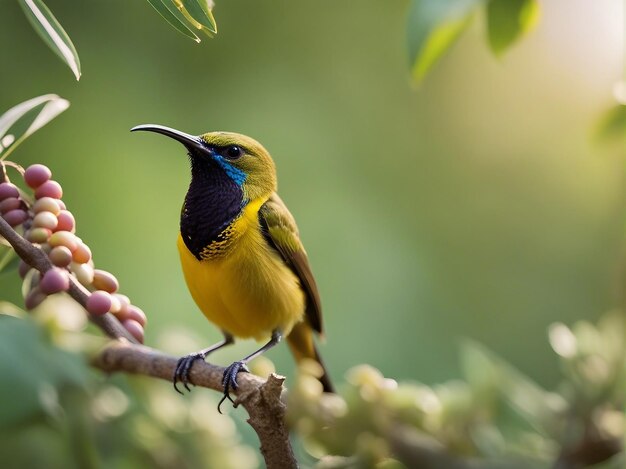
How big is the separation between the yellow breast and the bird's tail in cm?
12

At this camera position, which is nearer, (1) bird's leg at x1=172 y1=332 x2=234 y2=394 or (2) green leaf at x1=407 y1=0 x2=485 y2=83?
(2) green leaf at x1=407 y1=0 x2=485 y2=83

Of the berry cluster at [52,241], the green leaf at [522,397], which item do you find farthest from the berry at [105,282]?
the green leaf at [522,397]

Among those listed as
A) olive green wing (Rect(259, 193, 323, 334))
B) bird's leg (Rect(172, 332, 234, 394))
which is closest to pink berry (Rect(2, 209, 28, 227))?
bird's leg (Rect(172, 332, 234, 394))

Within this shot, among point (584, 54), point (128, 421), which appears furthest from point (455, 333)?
point (128, 421)

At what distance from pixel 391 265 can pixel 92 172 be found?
70 cm

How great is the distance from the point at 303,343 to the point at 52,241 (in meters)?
0.56

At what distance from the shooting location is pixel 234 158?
981 millimetres

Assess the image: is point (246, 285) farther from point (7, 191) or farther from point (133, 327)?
point (7, 191)

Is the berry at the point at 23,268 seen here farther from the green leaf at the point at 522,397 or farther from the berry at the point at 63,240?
the green leaf at the point at 522,397

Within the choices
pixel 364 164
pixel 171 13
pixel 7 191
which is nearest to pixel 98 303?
pixel 7 191

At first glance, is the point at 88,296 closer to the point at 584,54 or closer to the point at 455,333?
the point at 584,54

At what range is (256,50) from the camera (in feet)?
5.96

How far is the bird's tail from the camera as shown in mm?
1252

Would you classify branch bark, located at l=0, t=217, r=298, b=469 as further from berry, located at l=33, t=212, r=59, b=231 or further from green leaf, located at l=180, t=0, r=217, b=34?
green leaf, located at l=180, t=0, r=217, b=34
